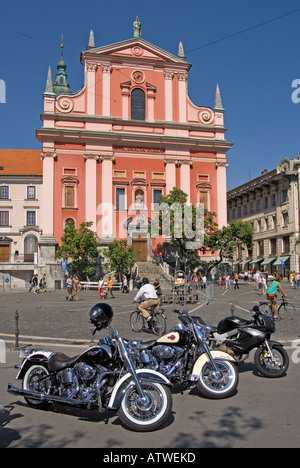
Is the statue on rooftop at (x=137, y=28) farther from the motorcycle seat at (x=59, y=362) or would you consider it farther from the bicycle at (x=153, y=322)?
the motorcycle seat at (x=59, y=362)

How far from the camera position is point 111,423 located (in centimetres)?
521

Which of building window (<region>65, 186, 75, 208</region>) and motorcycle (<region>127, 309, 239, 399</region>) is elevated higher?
building window (<region>65, 186, 75, 208</region>)

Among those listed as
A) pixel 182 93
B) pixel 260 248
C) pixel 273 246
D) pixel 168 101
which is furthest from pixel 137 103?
pixel 260 248

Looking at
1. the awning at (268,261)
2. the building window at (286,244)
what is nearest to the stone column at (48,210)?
the building window at (286,244)

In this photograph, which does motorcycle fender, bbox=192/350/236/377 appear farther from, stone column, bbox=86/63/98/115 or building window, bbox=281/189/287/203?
building window, bbox=281/189/287/203

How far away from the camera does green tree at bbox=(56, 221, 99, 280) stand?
3484 cm

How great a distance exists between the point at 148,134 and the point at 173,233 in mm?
10780

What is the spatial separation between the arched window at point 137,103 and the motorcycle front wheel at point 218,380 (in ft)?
123

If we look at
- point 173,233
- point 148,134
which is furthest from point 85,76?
point 173,233

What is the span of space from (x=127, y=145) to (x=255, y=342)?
35.3 m

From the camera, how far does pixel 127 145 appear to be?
40.7m

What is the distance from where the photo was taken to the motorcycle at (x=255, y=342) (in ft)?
23.4

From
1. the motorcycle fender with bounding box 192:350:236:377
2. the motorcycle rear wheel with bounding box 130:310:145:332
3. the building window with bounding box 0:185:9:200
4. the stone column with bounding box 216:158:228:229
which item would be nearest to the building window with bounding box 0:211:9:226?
the building window with bounding box 0:185:9:200

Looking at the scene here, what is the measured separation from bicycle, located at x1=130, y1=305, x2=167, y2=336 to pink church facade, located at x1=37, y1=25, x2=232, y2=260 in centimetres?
2597
